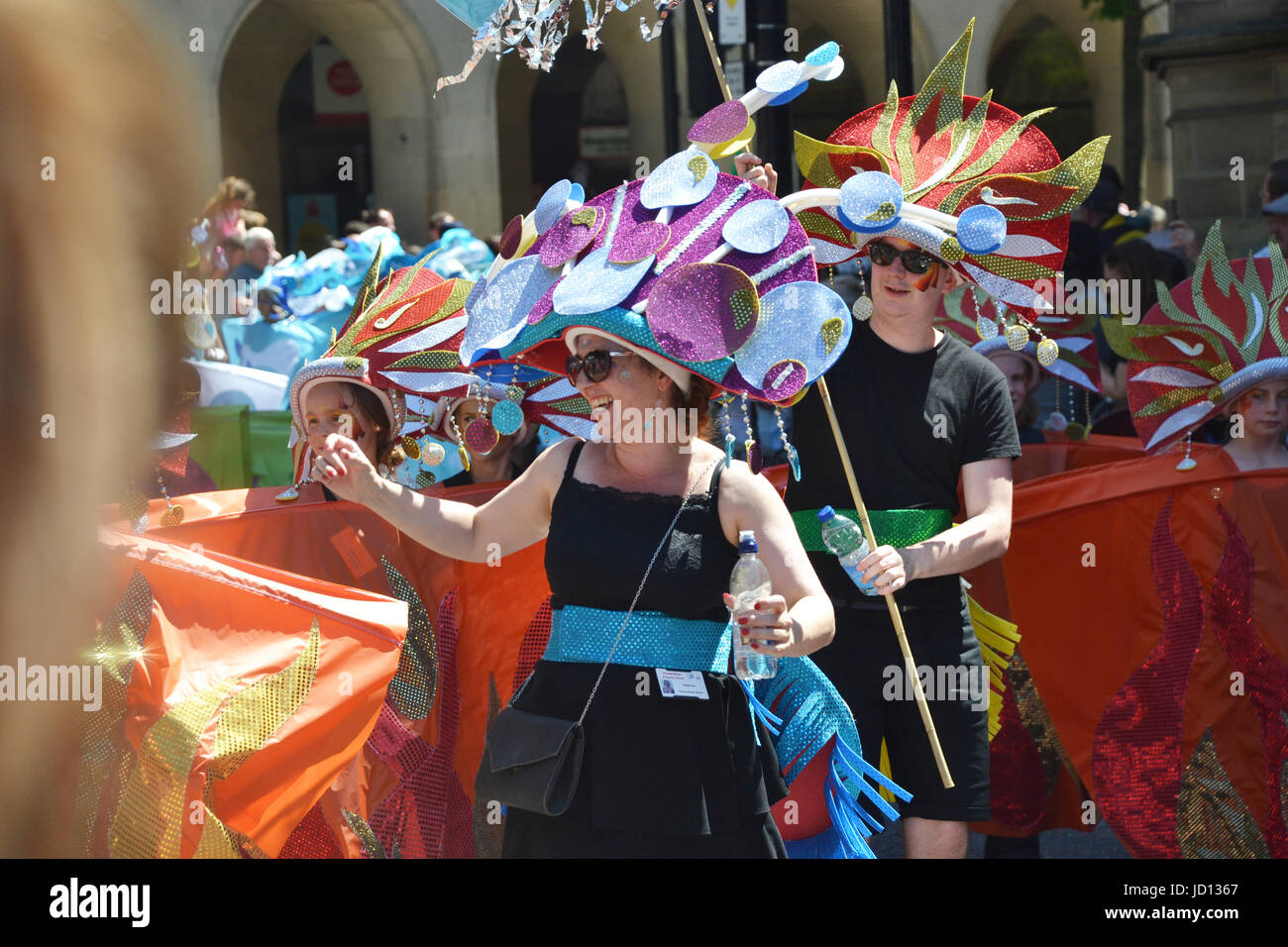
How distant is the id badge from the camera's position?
9.64 feet

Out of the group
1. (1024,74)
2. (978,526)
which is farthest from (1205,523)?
(1024,74)

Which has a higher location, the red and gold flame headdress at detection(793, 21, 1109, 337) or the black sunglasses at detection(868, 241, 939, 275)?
the red and gold flame headdress at detection(793, 21, 1109, 337)

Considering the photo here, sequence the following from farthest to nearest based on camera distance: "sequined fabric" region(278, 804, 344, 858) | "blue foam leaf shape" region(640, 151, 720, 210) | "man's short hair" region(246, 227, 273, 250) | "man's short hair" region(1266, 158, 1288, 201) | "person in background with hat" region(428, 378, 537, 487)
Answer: "man's short hair" region(246, 227, 273, 250), "man's short hair" region(1266, 158, 1288, 201), "person in background with hat" region(428, 378, 537, 487), "sequined fabric" region(278, 804, 344, 858), "blue foam leaf shape" region(640, 151, 720, 210)

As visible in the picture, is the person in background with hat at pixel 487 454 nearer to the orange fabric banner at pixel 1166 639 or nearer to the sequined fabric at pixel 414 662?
the sequined fabric at pixel 414 662

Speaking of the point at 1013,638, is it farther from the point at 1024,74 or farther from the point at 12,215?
the point at 1024,74

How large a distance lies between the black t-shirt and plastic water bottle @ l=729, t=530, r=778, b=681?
0.76m

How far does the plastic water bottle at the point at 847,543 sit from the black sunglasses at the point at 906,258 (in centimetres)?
65

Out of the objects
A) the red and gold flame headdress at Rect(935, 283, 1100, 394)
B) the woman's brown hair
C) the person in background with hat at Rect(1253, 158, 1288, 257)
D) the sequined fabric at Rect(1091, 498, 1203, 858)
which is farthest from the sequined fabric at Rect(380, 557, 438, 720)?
the person in background with hat at Rect(1253, 158, 1288, 257)

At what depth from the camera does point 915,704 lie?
3645mm

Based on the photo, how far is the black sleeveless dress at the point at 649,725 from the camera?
2898mm

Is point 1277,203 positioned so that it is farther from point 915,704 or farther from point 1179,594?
point 915,704

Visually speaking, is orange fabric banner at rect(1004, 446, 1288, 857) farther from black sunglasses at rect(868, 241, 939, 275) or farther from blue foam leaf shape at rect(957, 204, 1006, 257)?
blue foam leaf shape at rect(957, 204, 1006, 257)

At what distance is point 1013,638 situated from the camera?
4.02 m

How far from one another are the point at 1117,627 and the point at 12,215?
3945 millimetres
